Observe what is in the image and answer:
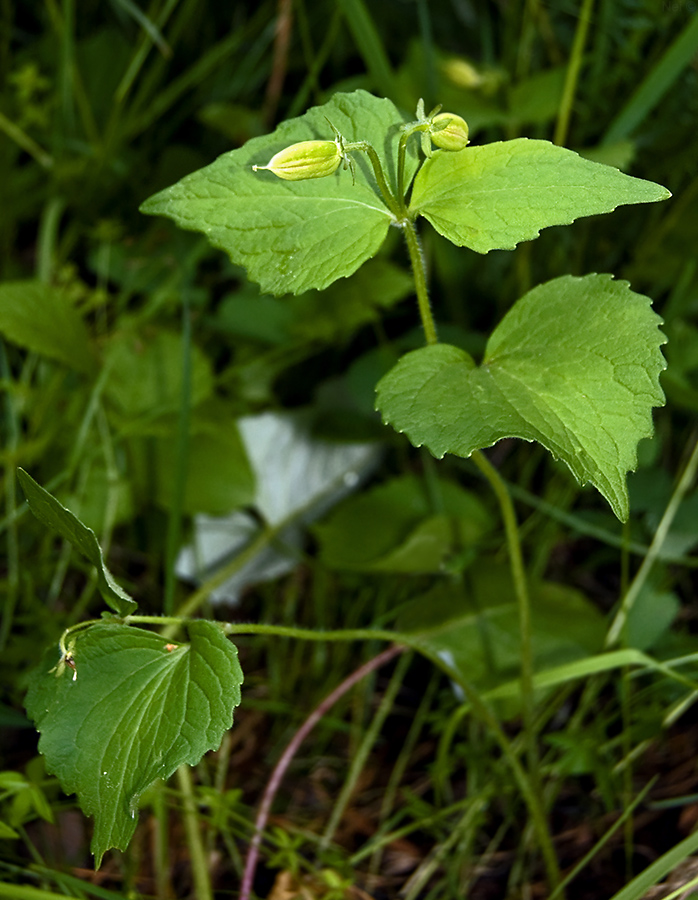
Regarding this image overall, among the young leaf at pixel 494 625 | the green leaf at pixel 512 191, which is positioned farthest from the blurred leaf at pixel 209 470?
the green leaf at pixel 512 191

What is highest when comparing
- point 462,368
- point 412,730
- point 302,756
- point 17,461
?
point 462,368

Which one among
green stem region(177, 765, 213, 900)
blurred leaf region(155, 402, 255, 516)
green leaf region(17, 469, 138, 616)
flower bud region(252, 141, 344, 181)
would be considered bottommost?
green stem region(177, 765, 213, 900)

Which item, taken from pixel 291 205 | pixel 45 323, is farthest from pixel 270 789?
pixel 45 323

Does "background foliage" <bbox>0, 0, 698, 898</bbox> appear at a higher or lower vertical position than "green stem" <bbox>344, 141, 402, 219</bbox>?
lower

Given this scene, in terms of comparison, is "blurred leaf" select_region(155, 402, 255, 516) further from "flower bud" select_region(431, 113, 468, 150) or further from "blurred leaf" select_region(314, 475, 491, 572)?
"flower bud" select_region(431, 113, 468, 150)

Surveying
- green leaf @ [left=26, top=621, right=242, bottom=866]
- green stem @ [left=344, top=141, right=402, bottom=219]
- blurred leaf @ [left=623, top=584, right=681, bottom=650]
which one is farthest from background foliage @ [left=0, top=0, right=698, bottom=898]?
green stem @ [left=344, top=141, right=402, bottom=219]

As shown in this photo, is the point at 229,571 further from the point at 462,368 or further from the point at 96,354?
the point at 462,368

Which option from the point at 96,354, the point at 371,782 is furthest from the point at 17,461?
the point at 371,782
